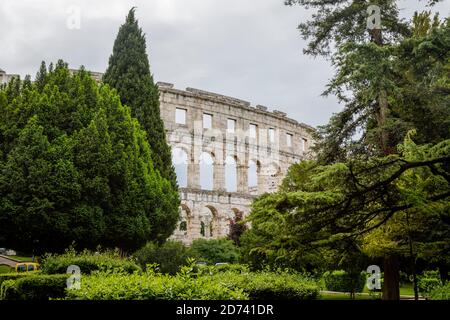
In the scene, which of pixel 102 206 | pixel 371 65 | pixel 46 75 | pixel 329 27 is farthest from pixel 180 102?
pixel 371 65

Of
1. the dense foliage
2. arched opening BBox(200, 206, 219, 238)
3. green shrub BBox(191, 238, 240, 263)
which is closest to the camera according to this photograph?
the dense foliage

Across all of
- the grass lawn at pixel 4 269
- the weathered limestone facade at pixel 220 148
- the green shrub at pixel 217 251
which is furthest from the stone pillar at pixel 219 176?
the grass lawn at pixel 4 269

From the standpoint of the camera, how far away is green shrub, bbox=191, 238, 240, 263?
1132 inches

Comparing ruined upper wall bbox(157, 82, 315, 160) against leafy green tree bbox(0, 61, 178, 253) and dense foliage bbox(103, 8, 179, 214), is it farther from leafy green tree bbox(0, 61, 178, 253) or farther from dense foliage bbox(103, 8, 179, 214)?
leafy green tree bbox(0, 61, 178, 253)

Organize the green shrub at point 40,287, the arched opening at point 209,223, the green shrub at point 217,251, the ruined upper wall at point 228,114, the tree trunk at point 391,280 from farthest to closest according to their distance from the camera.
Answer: the ruined upper wall at point 228,114, the arched opening at point 209,223, the green shrub at point 217,251, the tree trunk at point 391,280, the green shrub at point 40,287

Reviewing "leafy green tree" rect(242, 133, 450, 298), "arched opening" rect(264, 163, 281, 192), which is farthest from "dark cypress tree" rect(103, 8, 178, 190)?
"arched opening" rect(264, 163, 281, 192)

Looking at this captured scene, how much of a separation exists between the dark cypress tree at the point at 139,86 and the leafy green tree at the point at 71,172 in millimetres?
3508

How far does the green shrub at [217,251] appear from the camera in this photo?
94.3 feet

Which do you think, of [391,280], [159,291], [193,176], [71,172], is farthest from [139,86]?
[159,291]

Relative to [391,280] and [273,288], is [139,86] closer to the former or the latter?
[273,288]

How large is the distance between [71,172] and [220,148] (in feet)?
83.5

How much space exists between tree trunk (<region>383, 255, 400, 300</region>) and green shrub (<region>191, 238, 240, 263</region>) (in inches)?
617

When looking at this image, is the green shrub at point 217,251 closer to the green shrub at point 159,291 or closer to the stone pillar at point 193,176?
the stone pillar at point 193,176

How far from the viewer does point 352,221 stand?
1141 centimetres
